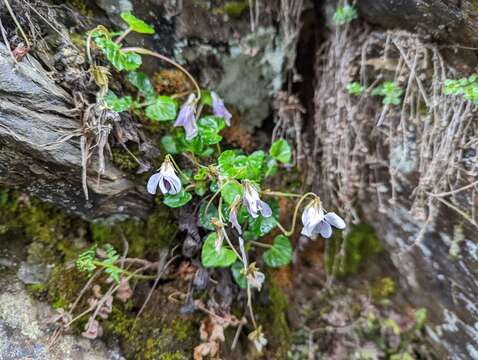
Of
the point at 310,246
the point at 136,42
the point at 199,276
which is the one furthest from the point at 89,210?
the point at 310,246

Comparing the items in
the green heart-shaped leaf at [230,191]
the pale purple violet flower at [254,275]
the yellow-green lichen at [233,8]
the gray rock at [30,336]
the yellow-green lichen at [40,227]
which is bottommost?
the gray rock at [30,336]

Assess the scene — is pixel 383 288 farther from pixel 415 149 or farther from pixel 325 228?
pixel 325 228

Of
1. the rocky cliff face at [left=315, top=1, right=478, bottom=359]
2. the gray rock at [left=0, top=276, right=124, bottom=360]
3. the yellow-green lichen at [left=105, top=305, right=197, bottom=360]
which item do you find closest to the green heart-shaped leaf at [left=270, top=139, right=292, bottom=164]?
the rocky cliff face at [left=315, top=1, right=478, bottom=359]

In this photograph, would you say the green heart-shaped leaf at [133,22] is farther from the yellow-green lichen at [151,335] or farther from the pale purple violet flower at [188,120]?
the yellow-green lichen at [151,335]

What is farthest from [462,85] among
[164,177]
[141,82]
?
[141,82]

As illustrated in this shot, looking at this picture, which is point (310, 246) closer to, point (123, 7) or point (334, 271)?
point (334, 271)

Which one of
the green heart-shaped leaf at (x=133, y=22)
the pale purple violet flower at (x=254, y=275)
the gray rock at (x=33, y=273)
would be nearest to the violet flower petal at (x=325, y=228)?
the pale purple violet flower at (x=254, y=275)
